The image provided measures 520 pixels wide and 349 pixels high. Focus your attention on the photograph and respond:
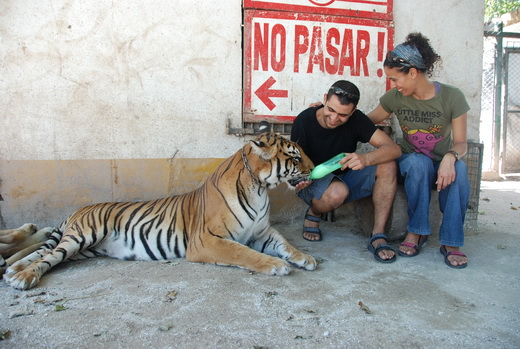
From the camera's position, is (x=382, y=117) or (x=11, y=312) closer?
(x=11, y=312)

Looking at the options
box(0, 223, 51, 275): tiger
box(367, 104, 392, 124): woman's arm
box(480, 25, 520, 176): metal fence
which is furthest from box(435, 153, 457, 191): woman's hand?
box(480, 25, 520, 176): metal fence

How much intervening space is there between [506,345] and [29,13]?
4058 millimetres

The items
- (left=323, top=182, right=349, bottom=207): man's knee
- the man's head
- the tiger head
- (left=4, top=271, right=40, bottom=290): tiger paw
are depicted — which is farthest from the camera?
(left=323, top=182, right=349, bottom=207): man's knee

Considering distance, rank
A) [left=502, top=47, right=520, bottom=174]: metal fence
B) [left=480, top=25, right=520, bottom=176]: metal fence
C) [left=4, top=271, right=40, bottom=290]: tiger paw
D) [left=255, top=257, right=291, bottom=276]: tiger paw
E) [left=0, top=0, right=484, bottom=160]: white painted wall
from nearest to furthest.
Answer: [left=4, top=271, right=40, bottom=290]: tiger paw < [left=255, top=257, right=291, bottom=276]: tiger paw < [left=0, top=0, right=484, bottom=160]: white painted wall < [left=480, top=25, right=520, bottom=176]: metal fence < [left=502, top=47, right=520, bottom=174]: metal fence

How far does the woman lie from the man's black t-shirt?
0.33 metres

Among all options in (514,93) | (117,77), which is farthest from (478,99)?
(514,93)

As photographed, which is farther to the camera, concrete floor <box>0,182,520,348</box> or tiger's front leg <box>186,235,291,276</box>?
tiger's front leg <box>186,235,291,276</box>

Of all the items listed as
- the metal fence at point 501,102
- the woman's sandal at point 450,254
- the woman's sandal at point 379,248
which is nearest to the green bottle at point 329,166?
the woman's sandal at point 379,248

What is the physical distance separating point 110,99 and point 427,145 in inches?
107

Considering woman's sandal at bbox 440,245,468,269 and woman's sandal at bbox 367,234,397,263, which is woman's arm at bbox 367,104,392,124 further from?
woman's sandal at bbox 440,245,468,269

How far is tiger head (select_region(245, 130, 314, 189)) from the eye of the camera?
3.02 m

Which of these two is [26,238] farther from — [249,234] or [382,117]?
[382,117]

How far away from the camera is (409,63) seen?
10.4ft

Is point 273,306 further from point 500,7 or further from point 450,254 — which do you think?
point 500,7
